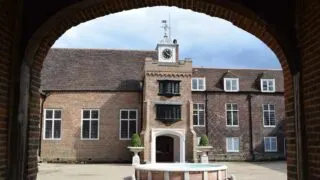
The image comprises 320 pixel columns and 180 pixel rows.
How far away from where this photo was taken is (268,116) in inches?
1359

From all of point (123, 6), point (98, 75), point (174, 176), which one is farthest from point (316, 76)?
point (98, 75)

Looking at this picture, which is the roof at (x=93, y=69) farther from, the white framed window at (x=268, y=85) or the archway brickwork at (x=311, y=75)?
the archway brickwork at (x=311, y=75)

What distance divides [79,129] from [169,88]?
25.1 ft

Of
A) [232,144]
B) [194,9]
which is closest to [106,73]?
[232,144]

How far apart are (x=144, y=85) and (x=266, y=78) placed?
441 inches

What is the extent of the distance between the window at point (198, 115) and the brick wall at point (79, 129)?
4944mm

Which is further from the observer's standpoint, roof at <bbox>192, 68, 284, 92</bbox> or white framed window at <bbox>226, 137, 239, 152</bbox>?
roof at <bbox>192, 68, 284, 92</bbox>

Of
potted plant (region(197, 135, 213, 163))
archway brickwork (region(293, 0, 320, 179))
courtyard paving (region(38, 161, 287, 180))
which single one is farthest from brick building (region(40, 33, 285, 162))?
archway brickwork (region(293, 0, 320, 179))

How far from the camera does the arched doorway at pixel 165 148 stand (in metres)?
31.0

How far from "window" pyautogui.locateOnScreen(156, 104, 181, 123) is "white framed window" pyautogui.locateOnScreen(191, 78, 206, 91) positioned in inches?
183

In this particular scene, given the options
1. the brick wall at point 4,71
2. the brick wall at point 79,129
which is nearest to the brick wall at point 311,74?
the brick wall at point 4,71

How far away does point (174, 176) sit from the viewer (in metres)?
15.4

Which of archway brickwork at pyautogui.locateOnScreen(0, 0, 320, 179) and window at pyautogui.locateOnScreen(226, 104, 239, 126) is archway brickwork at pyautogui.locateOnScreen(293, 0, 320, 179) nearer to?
archway brickwork at pyautogui.locateOnScreen(0, 0, 320, 179)

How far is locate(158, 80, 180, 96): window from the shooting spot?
99.5 ft
